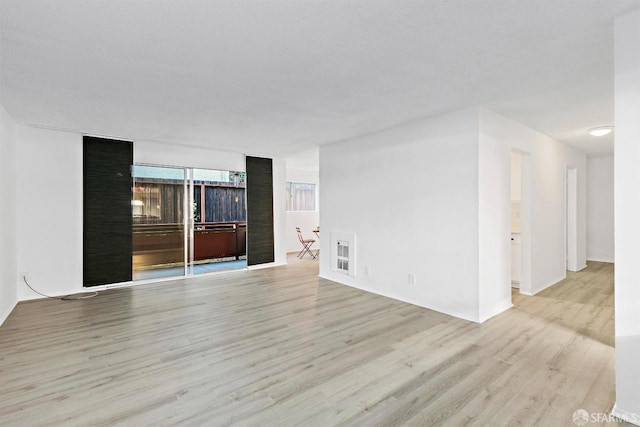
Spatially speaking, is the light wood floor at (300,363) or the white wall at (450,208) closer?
the light wood floor at (300,363)

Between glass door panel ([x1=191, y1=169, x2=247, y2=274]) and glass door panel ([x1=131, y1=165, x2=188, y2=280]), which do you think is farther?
glass door panel ([x1=191, y1=169, x2=247, y2=274])

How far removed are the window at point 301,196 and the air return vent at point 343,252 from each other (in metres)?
4.41

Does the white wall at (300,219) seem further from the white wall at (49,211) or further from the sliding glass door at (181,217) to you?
the white wall at (49,211)

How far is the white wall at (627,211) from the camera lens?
190 cm

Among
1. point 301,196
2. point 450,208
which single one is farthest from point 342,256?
point 301,196

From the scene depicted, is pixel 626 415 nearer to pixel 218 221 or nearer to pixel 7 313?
pixel 7 313

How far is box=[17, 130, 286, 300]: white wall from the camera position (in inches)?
179

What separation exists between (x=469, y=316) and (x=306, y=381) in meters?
2.26

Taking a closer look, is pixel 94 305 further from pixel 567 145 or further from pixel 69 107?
pixel 567 145

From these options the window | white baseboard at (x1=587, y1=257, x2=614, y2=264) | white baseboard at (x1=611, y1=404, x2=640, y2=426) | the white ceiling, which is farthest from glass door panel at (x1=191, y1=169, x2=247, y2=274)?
white baseboard at (x1=587, y1=257, x2=614, y2=264)

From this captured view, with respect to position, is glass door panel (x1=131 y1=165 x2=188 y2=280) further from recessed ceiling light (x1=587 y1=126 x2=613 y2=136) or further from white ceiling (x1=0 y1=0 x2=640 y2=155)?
recessed ceiling light (x1=587 y1=126 x2=613 y2=136)

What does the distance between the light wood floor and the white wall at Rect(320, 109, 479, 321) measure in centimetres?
38

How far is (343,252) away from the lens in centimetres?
558

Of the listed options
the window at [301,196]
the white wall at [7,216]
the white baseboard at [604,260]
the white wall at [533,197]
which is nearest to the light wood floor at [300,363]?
the white wall at [7,216]
